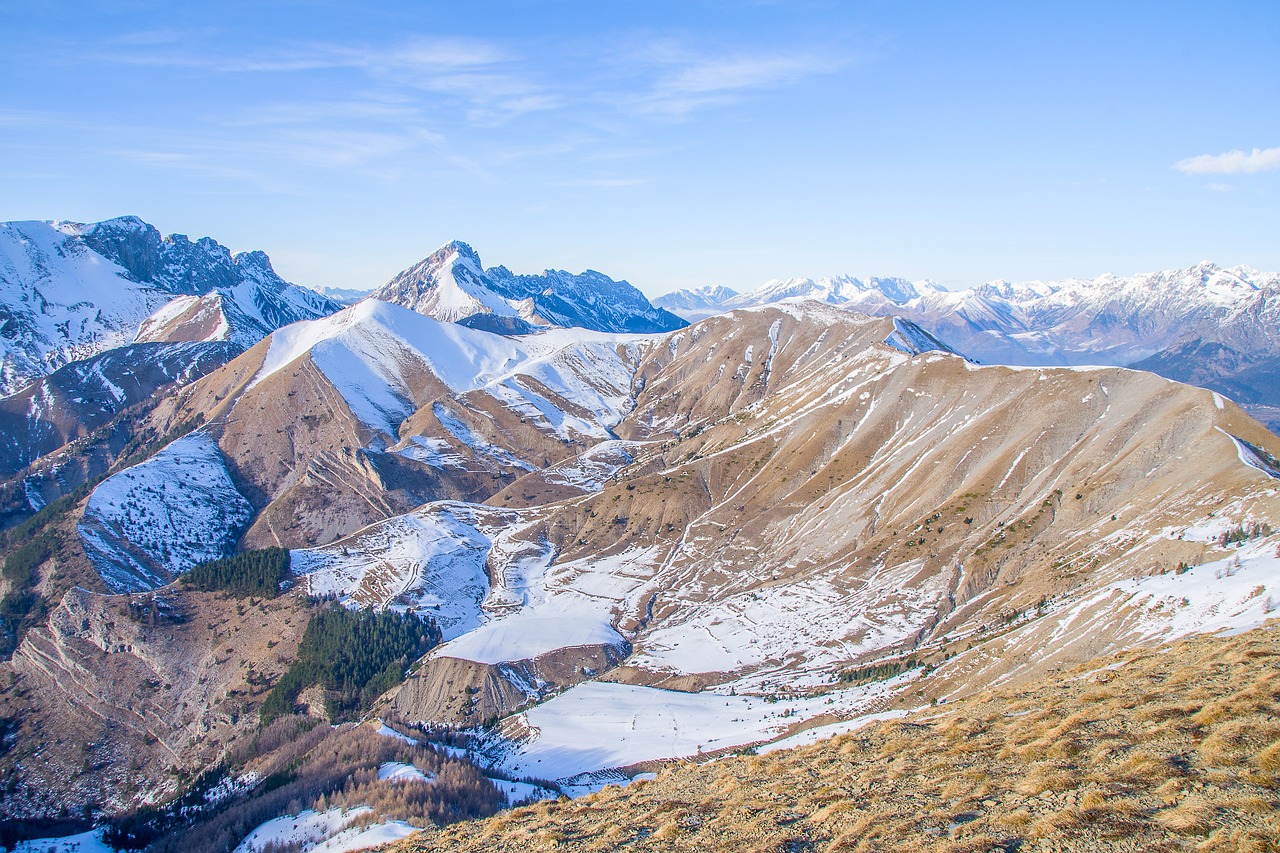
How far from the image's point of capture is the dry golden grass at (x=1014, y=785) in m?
23.5

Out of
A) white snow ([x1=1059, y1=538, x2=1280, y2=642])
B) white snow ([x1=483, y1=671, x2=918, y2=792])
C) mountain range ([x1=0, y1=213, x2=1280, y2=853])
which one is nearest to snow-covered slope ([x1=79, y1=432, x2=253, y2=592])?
mountain range ([x1=0, y1=213, x2=1280, y2=853])

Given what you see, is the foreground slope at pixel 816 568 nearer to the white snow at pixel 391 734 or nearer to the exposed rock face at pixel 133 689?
the exposed rock face at pixel 133 689

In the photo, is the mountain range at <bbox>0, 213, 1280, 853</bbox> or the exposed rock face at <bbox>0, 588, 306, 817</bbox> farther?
the exposed rock face at <bbox>0, 588, 306, 817</bbox>

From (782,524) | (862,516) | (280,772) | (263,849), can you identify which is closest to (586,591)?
(782,524)

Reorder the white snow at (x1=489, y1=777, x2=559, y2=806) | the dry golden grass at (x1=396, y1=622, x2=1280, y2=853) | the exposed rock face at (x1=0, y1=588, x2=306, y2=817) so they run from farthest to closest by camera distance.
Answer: the exposed rock face at (x1=0, y1=588, x2=306, y2=817)
the white snow at (x1=489, y1=777, x2=559, y2=806)
the dry golden grass at (x1=396, y1=622, x2=1280, y2=853)

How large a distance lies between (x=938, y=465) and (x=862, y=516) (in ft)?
56.1

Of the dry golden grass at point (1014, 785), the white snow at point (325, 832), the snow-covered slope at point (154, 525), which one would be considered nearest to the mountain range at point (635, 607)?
the white snow at point (325, 832)

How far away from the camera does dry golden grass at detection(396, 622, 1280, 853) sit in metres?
23.5

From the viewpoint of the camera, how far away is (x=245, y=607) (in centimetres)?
13725

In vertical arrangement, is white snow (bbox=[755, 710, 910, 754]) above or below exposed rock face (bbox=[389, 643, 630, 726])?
above

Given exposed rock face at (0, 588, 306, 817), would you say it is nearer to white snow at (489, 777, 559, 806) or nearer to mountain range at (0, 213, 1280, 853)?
mountain range at (0, 213, 1280, 853)

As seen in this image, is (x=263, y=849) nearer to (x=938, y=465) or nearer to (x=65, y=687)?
(x=65, y=687)

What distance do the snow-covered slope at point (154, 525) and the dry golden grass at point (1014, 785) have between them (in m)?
154

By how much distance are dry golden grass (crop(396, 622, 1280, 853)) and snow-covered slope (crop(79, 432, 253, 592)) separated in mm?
153570
